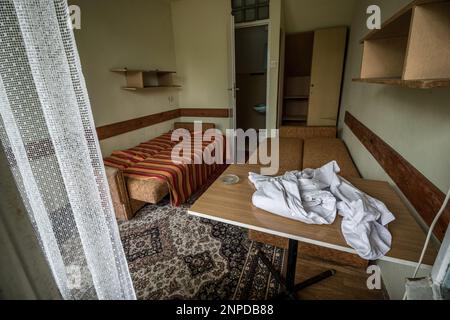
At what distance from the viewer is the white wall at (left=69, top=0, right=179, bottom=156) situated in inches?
96.0

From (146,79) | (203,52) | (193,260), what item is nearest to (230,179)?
(193,260)

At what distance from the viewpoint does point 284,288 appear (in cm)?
139

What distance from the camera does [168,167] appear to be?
7.66ft

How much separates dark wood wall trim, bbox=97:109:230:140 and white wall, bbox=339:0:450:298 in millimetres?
2523

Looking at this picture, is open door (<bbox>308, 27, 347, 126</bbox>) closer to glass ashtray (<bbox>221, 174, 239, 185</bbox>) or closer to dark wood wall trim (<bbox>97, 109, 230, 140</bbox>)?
dark wood wall trim (<bbox>97, 109, 230, 140</bbox>)

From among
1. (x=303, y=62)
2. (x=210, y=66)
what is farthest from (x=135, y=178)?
(x=303, y=62)

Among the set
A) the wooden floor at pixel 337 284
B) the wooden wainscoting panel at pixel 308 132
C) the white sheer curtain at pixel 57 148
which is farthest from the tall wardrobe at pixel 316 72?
the white sheer curtain at pixel 57 148

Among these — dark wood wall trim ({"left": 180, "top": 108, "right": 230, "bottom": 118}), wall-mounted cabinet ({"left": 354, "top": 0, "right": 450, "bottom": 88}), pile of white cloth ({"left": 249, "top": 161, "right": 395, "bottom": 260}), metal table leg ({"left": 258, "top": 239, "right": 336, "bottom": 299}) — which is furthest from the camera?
dark wood wall trim ({"left": 180, "top": 108, "right": 230, "bottom": 118})

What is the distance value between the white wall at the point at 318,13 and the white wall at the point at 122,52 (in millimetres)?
2124

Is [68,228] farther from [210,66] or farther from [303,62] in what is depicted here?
[303,62]

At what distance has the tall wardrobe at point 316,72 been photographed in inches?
128

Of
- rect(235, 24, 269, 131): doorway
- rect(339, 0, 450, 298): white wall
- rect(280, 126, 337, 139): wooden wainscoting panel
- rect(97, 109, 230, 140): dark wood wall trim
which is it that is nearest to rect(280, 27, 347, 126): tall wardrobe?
rect(280, 126, 337, 139): wooden wainscoting panel

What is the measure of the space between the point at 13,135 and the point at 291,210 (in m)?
1.01

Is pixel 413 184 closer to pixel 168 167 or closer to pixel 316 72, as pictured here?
pixel 168 167
